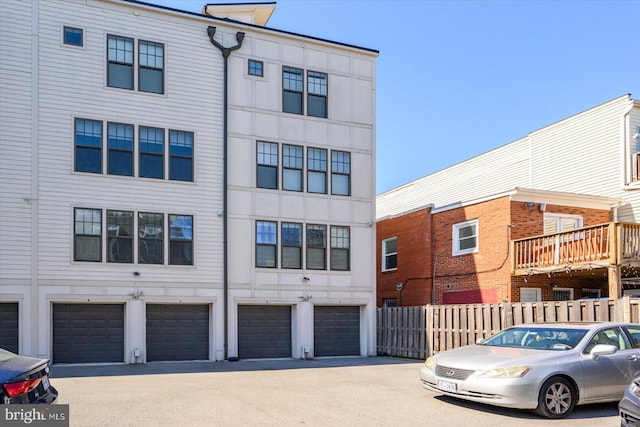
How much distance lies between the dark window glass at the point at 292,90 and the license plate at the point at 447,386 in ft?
39.6

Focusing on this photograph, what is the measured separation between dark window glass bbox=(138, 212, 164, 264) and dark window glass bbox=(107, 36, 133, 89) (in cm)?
375

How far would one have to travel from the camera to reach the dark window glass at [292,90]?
2034 cm

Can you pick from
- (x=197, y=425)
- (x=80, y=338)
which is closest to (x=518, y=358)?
(x=197, y=425)

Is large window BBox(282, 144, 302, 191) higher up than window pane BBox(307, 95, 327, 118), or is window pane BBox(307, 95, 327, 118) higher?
window pane BBox(307, 95, 327, 118)

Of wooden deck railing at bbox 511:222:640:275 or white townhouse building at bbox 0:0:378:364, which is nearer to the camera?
white townhouse building at bbox 0:0:378:364

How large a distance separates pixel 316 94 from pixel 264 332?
769cm

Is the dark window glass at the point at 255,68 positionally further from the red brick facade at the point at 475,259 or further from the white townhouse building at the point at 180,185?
the red brick facade at the point at 475,259

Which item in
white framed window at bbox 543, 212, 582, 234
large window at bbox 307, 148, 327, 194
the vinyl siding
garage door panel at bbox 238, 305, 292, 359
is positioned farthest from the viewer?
white framed window at bbox 543, 212, 582, 234

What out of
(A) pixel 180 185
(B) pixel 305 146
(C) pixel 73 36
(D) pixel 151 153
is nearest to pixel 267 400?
(A) pixel 180 185

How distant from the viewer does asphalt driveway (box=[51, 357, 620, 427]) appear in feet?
29.8

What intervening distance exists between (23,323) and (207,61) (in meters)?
8.89

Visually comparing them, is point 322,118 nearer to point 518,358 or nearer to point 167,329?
point 167,329

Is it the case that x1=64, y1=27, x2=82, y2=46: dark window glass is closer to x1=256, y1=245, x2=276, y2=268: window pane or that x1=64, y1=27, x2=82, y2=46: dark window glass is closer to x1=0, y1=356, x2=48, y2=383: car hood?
x1=256, y1=245, x2=276, y2=268: window pane

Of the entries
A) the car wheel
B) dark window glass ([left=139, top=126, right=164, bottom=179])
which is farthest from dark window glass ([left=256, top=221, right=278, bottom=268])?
the car wheel
